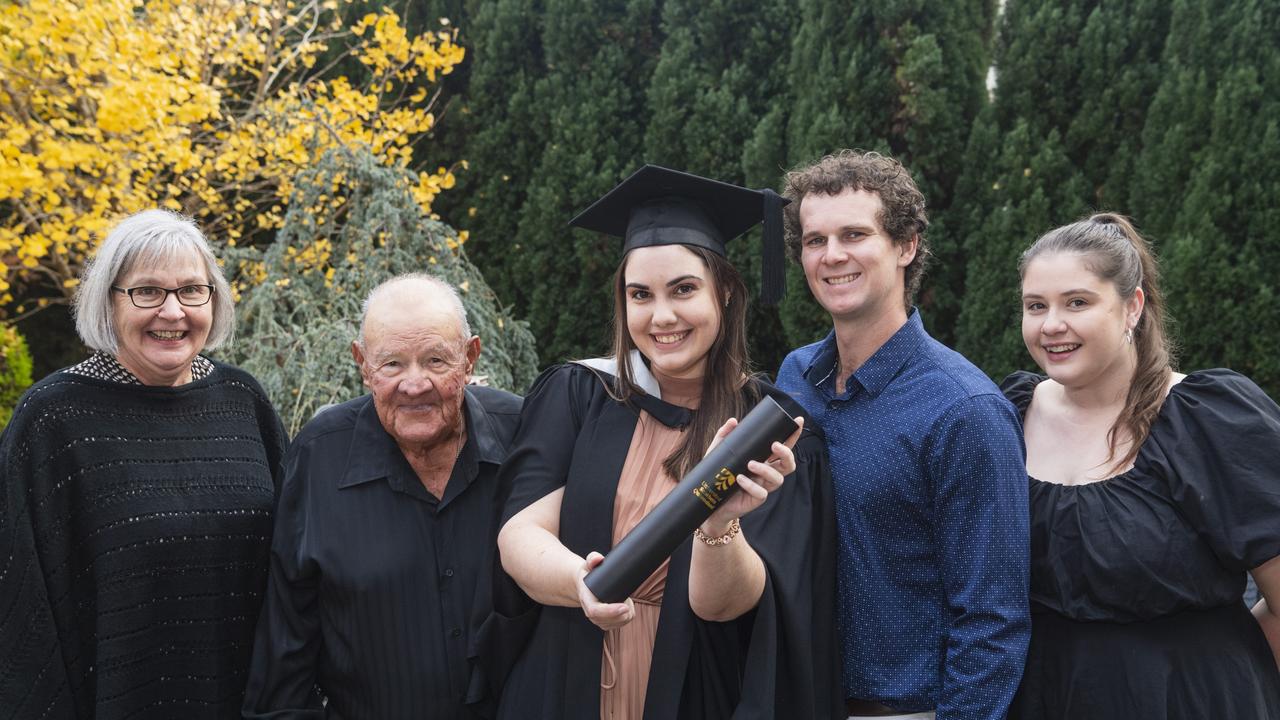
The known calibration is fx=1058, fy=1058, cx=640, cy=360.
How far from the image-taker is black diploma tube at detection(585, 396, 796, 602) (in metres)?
1.97

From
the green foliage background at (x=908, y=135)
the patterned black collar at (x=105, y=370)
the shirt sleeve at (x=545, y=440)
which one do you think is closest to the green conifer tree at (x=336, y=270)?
the green foliage background at (x=908, y=135)

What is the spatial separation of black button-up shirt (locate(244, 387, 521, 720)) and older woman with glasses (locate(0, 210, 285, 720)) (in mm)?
189

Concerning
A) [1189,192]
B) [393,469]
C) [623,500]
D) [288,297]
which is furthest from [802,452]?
[1189,192]

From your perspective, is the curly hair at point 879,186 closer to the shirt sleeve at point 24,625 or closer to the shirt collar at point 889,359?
the shirt collar at point 889,359

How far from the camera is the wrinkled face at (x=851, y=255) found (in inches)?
104

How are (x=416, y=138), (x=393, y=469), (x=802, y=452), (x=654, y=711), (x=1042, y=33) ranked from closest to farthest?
1. (x=654, y=711)
2. (x=802, y=452)
3. (x=393, y=469)
4. (x=1042, y=33)
5. (x=416, y=138)

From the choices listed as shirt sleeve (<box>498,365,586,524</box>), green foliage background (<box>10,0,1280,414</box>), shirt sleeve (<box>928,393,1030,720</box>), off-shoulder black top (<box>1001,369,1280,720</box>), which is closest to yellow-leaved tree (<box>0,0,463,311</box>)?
green foliage background (<box>10,0,1280,414</box>)

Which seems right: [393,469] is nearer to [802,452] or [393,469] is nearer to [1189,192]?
[802,452]

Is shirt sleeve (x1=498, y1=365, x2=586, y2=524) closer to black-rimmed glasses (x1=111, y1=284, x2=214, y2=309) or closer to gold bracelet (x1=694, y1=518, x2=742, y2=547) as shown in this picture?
gold bracelet (x1=694, y1=518, x2=742, y2=547)

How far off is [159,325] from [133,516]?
1.64ft

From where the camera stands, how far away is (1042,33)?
20.9 feet

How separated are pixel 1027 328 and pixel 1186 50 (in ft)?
13.9

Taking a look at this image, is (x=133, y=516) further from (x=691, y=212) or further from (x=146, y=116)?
(x=146, y=116)

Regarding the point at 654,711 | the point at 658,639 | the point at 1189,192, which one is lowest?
the point at 654,711
